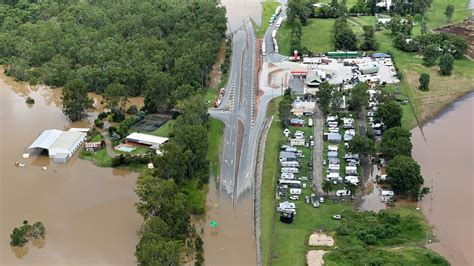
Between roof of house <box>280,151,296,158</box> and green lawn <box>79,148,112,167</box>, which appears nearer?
roof of house <box>280,151,296,158</box>

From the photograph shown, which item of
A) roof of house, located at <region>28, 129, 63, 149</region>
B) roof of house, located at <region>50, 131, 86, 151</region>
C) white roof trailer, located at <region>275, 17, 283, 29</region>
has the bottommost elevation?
roof of house, located at <region>50, 131, 86, 151</region>

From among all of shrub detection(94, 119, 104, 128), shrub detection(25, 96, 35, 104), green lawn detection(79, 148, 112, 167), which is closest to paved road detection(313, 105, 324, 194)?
green lawn detection(79, 148, 112, 167)

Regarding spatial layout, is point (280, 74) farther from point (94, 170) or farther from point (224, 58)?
point (94, 170)

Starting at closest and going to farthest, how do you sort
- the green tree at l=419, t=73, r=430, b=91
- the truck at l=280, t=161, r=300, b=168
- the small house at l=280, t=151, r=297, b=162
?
the truck at l=280, t=161, r=300, b=168 < the small house at l=280, t=151, r=297, b=162 < the green tree at l=419, t=73, r=430, b=91

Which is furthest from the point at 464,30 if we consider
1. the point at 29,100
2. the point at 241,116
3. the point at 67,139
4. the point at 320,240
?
the point at 29,100

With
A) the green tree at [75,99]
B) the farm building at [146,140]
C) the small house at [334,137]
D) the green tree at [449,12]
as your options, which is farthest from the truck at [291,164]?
the green tree at [449,12]

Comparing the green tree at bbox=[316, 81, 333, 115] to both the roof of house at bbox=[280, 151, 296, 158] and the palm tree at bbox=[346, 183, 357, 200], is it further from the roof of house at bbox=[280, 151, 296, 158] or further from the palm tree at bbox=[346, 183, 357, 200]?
the palm tree at bbox=[346, 183, 357, 200]

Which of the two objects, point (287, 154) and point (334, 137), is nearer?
point (287, 154)

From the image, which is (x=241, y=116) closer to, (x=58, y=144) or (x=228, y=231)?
(x=58, y=144)
